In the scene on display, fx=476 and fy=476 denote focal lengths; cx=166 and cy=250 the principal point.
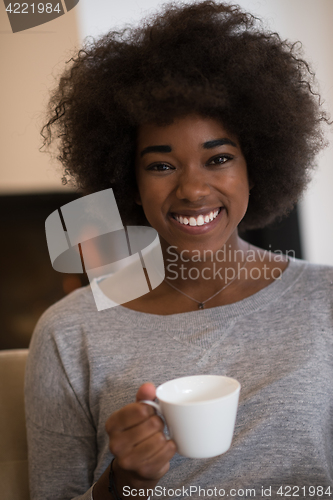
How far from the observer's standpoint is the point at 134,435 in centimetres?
57

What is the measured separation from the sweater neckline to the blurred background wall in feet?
1.20

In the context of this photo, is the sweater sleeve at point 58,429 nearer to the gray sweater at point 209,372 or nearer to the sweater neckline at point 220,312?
the gray sweater at point 209,372

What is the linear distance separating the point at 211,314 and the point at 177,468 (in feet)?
0.95

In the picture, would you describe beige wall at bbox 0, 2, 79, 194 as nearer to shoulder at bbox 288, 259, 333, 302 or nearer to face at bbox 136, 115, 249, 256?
face at bbox 136, 115, 249, 256

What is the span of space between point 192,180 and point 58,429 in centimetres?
55

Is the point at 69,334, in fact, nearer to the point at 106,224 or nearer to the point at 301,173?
the point at 106,224

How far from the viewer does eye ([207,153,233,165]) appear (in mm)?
844

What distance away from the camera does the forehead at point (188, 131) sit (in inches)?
32.4

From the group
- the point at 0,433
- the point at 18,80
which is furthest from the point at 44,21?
the point at 0,433

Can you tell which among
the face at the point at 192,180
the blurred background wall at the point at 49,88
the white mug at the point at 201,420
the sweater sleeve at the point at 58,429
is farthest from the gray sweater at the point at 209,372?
the blurred background wall at the point at 49,88

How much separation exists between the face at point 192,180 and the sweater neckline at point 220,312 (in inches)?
5.4

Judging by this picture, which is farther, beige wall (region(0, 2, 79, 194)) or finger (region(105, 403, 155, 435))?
beige wall (region(0, 2, 79, 194))

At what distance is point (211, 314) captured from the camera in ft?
3.12

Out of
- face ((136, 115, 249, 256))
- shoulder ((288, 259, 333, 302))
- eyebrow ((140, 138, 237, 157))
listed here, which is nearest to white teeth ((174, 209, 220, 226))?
face ((136, 115, 249, 256))
